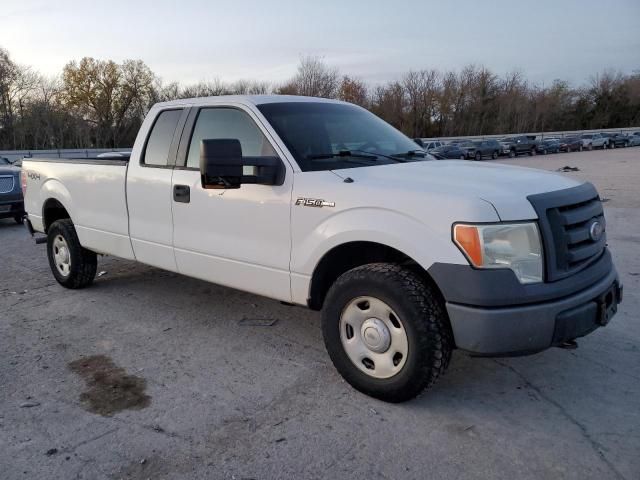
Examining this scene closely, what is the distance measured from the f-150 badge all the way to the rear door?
146 cm

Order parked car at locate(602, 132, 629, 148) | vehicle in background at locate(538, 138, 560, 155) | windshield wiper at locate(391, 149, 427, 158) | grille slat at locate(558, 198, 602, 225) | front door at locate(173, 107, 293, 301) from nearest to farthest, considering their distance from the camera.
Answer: grille slat at locate(558, 198, 602, 225)
front door at locate(173, 107, 293, 301)
windshield wiper at locate(391, 149, 427, 158)
vehicle in background at locate(538, 138, 560, 155)
parked car at locate(602, 132, 629, 148)

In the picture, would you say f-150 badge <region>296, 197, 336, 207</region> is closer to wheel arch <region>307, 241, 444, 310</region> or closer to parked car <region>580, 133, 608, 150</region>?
wheel arch <region>307, 241, 444, 310</region>

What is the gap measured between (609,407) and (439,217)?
1.60 m

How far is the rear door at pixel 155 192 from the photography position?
4688 mm

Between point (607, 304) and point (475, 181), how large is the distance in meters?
1.11

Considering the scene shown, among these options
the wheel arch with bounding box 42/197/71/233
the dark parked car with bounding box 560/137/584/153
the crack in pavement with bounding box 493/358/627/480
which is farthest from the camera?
the dark parked car with bounding box 560/137/584/153

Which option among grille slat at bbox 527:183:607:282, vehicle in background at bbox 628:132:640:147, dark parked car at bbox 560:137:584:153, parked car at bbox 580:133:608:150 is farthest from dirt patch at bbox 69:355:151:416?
vehicle in background at bbox 628:132:640:147

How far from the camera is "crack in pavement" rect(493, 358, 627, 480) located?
276 centimetres

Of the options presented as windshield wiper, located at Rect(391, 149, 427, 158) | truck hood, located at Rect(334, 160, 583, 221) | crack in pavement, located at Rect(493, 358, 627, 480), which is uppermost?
windshield wiper, located at Rect(391, 149, 427, 158)

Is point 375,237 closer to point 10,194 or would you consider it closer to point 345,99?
point 10,194

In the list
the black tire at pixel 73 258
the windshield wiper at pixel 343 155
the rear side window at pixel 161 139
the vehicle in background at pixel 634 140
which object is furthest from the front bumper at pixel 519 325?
the vehicle in background at pixel 634 140

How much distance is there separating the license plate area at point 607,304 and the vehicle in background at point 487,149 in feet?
131

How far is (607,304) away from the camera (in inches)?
132

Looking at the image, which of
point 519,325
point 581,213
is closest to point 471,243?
point 519,325
